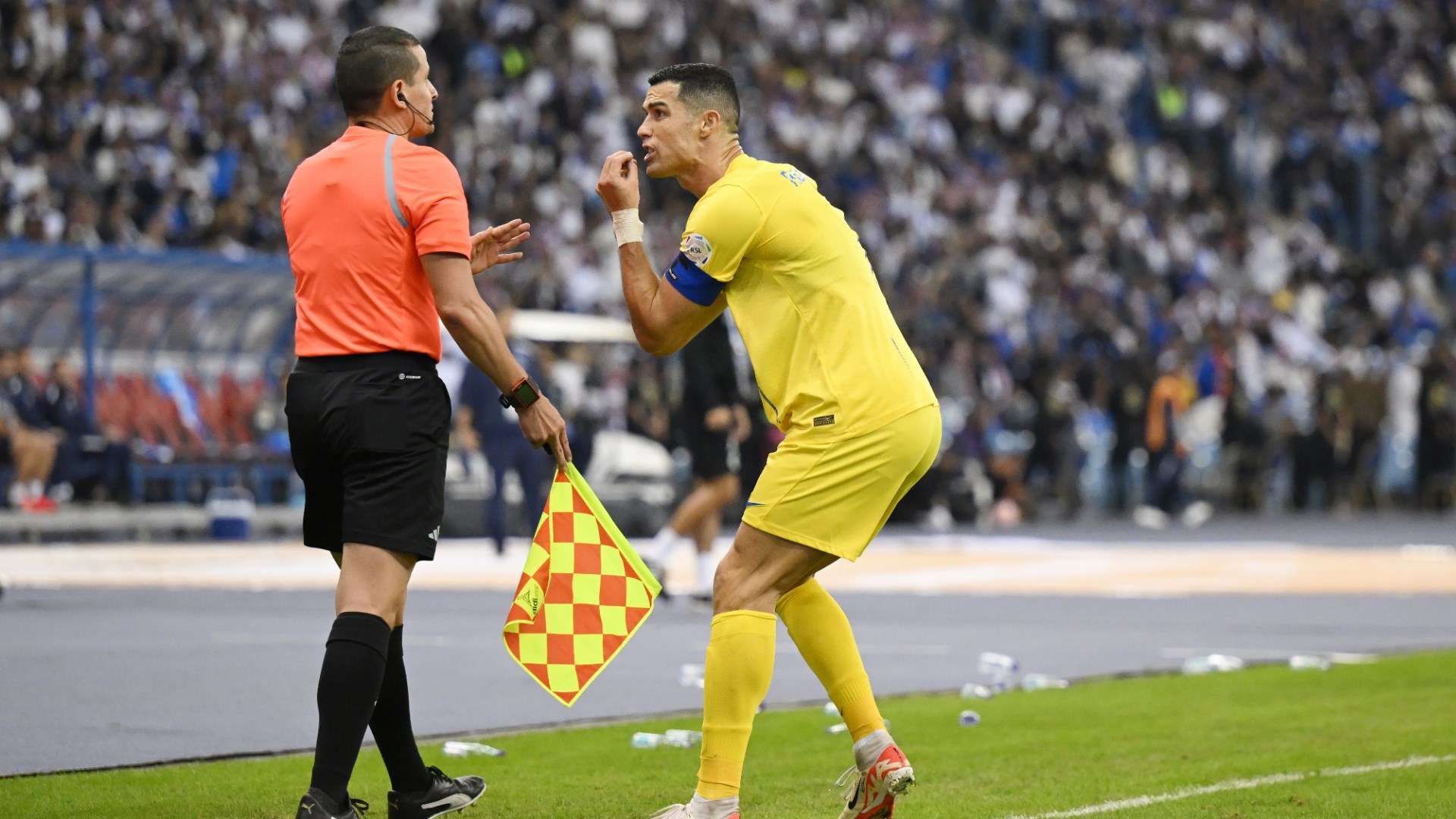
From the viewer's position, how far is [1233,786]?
23.0 feet

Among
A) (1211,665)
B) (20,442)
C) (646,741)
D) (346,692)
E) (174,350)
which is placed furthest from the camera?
(174,350)

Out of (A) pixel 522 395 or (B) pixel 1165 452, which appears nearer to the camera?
(A) pixel 522 395

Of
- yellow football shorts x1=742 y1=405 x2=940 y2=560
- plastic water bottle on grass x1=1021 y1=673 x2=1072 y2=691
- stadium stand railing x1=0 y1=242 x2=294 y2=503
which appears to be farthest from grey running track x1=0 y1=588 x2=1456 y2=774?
stadium stand railing x1=0 y1=242 x2=294 y2=503

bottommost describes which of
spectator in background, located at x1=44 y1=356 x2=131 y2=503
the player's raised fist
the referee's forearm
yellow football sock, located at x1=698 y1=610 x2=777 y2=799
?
A: spectator in background, located at x1=44 y1=356 x2=131 y2=503

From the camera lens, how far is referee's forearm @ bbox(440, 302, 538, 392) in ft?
18.9

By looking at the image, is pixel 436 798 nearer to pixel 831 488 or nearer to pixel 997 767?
pixel 831 488

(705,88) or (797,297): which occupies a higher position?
(705,88)

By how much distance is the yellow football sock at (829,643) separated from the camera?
6.18 metres

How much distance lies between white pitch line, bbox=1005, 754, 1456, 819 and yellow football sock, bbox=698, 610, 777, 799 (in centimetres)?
95

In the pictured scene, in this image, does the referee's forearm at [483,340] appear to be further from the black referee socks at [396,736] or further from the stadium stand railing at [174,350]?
the stadium stand railing at [174,350]

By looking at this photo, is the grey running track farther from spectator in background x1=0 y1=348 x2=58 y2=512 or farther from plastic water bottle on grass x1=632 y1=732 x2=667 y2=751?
spectator in background x1=0 y1=348 x2=58 y2=512

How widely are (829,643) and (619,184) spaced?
1.43 metres

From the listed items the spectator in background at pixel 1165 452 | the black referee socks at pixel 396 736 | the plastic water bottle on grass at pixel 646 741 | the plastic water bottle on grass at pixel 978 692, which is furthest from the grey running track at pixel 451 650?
the spectator in background at pixel 1165 452

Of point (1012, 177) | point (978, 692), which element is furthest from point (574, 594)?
point (1012, 177)
